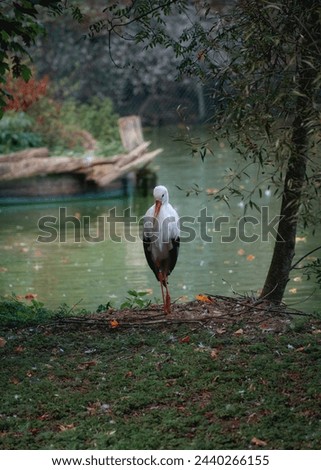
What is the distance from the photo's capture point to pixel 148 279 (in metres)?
8.36

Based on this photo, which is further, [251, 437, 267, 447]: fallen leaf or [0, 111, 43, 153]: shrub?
[0, 111, 43, 153]: shrub

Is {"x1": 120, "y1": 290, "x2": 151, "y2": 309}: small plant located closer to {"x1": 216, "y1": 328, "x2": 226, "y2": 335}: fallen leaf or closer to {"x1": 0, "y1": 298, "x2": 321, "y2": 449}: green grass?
{"x1": 0, "y1": 298, "x2": 321, "y2": 449}: green grass

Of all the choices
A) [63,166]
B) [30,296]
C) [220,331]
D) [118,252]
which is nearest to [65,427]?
[220,331]

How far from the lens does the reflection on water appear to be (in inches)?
313

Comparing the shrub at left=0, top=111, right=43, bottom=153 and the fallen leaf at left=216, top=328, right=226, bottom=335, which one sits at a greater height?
the shrub at left=0, top=111, right=43, bottom=153

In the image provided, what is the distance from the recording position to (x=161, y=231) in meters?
6.22

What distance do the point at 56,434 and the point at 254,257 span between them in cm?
520

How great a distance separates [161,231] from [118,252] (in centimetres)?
338

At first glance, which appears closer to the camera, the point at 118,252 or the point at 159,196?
the point at 159,196

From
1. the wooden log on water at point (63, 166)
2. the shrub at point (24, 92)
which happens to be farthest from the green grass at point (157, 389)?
the shrub at point (24, 92)

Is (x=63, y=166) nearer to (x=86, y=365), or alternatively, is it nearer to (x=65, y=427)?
(x=86, y=365)

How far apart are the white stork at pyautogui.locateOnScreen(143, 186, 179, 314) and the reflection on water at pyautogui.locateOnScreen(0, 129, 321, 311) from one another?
1.82ft

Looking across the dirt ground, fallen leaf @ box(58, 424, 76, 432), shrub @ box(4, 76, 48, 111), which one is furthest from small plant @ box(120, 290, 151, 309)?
shrub @ box(4, 76, 48, 111)

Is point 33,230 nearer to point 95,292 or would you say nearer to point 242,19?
point 95,292
